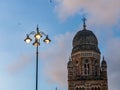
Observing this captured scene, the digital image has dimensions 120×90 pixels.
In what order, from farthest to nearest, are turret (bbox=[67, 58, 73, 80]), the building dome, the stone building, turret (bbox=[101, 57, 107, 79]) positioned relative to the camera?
the building dome, turret (bbox=[67, 58, 73, 80]), turret (bbox=[101, 57, 107, 79]), the stone building

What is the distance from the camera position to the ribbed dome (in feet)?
236

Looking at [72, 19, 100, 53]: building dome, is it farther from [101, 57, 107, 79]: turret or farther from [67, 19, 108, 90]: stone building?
[101, 57, 107, 79]: turret

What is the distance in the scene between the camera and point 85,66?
70625mm

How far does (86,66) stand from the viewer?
231ft

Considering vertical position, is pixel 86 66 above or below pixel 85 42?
below

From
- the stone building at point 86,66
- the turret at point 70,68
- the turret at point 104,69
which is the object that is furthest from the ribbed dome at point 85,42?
the turret at point 70,68

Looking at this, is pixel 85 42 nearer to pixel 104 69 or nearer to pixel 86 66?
pixel 86 66

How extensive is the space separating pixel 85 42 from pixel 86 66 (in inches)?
189

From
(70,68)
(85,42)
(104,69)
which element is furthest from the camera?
(85,42)

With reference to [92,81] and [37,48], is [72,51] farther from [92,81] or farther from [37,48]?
[37,48]

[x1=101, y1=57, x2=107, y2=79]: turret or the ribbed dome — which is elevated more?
the ribbed dome

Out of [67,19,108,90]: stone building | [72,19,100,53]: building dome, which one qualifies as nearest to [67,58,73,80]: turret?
[67,19,108,90]: stone building

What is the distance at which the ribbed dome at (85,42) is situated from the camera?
72.1 meters

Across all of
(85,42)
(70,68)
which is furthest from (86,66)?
(85,42)
